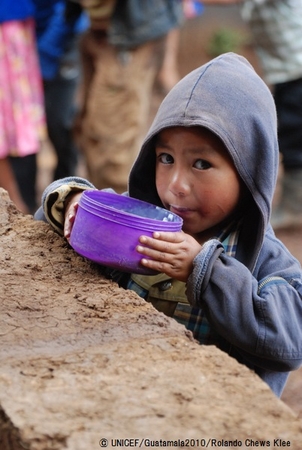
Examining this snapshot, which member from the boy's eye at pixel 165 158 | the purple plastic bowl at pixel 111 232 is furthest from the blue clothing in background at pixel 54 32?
the purple plastic bowl at pixel 111 232

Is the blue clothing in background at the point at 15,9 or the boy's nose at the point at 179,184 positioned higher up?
the blue clothing in background at the point at 15,9

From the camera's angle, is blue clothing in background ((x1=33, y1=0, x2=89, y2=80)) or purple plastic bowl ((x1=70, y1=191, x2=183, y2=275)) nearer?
purple plastic bowl ((x1=70, y1=191, x2=183, y2=275))

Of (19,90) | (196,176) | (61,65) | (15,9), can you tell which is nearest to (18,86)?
(19,90)

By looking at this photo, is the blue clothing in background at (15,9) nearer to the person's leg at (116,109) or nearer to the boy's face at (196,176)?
the person's leg at (116,109)

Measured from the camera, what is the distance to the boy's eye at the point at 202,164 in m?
2.10

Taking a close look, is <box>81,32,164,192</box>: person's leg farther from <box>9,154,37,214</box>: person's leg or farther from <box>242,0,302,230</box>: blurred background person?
<box>242,0,302,230</box>: blurred background person

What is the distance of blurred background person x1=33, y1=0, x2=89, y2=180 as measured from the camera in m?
5.02

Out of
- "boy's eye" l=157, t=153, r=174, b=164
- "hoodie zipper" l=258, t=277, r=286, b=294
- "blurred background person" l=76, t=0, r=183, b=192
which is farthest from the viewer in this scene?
"blurred background person" l=76, t=0, r=183, b=192

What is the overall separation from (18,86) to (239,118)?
2.91 m

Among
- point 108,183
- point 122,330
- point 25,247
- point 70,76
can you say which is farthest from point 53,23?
point 122,330

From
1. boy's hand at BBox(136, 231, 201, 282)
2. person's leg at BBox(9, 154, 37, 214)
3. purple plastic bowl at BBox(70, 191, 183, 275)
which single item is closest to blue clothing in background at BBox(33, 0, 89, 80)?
person's leg at BBox(9, 154, 37, 214)

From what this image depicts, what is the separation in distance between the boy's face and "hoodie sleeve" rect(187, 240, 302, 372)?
0.62 ft

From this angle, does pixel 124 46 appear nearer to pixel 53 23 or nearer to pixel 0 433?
pixel 53 23

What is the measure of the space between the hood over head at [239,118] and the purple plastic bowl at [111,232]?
0.27 meters
